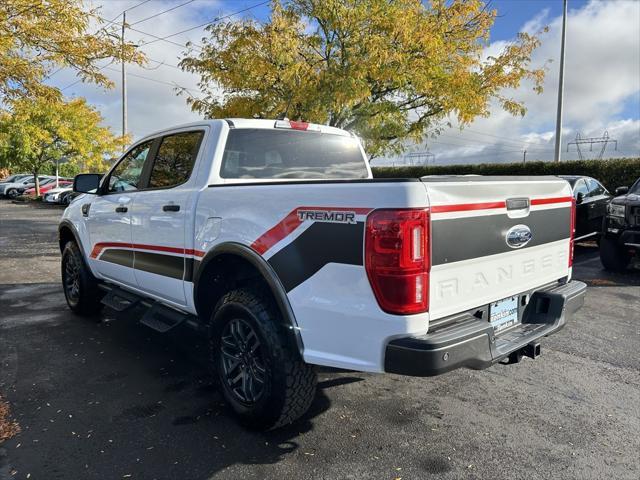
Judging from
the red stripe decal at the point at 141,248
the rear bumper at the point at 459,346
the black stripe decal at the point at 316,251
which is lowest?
the rear bumper at the point at 459,346

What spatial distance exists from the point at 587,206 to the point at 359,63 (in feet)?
18.4

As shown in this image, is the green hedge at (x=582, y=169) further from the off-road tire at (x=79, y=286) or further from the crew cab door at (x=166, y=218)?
the off-road tire at (x=79, y=286)

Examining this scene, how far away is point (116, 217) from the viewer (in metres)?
4.71

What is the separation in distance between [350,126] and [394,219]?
7925 mm

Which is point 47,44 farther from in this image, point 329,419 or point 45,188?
point 45,188

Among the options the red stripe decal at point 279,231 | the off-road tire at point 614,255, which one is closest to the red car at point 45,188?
the off-road tire at point 614,255

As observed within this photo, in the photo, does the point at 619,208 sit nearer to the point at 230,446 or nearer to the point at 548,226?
the point at 548,226

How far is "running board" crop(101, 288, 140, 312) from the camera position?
15.1 feet

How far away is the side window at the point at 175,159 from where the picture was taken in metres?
3.91

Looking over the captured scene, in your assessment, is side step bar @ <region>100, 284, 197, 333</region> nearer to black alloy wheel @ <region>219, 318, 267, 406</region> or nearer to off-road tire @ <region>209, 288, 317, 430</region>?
black alloy wheel @ <region>219, 318, 267, 406</region>

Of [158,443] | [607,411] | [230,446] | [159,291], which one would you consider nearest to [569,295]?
[607,411]

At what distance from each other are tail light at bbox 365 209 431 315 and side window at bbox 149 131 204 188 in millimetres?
1950

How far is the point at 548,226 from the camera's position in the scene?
3387mm

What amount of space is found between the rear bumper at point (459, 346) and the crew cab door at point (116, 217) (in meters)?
2.97
